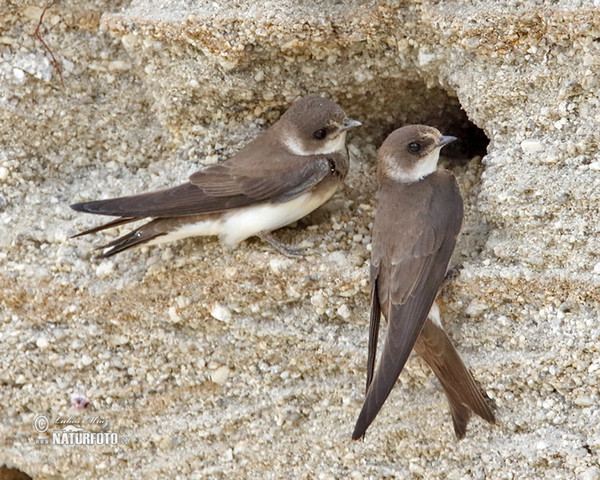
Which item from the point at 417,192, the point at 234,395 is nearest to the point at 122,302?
the point at 234,395

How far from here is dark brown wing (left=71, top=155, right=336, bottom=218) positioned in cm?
281

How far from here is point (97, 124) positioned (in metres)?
3.15

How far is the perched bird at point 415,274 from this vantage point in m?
2.52

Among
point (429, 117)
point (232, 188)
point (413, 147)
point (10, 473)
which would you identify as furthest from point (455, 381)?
point (10, 473)

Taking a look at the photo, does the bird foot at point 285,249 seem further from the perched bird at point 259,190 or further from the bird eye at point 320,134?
the bird eye at point 320,134

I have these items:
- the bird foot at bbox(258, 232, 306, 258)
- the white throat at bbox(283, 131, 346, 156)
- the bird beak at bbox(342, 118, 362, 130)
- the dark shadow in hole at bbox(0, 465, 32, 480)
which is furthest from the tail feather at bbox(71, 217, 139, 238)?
the dark shadow in hole at bbox(0, 465, 32, 480)

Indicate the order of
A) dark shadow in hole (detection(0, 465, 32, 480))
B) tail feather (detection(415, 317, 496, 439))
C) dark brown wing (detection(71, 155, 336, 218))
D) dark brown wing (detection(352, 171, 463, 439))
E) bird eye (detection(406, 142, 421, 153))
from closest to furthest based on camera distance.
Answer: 1. dark brown wing (detection(352, 171, 463, 439))
2. tail feather (detection(415, 317, 496, 439))
3. dark brown wing (detection(71, 155, 336, 218))
4. bird eye (detection(406, 142, 421, 153))
5. dark shadow in hole (detection(0, 465, 32, 480))

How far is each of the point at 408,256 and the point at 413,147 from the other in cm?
40

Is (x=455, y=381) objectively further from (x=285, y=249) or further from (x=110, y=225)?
(x=110, y=225)

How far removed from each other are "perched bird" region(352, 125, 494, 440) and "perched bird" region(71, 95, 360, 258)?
21 cm

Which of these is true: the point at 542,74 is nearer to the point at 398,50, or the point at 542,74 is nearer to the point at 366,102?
the point at 398,50

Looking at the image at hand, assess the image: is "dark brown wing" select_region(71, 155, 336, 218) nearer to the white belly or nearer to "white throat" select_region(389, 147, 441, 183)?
the white belly

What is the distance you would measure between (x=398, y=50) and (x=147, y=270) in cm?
97

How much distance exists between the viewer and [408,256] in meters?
2.72
